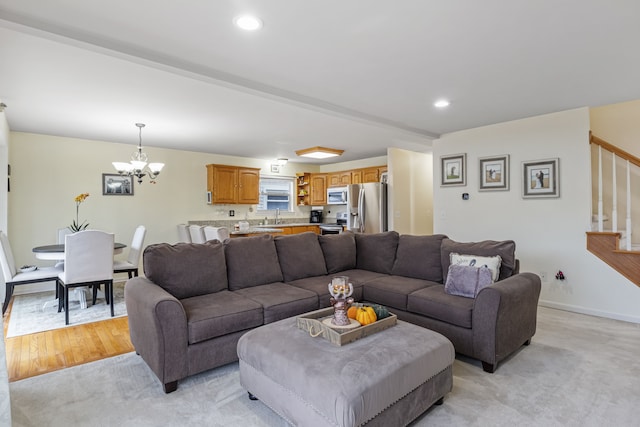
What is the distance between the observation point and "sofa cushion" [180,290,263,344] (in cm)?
240

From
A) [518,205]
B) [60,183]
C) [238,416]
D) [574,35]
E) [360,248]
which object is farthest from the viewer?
[60,183]

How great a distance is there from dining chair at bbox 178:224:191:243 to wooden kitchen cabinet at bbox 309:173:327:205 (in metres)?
3.33

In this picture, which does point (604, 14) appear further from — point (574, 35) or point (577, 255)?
point (577, 255)

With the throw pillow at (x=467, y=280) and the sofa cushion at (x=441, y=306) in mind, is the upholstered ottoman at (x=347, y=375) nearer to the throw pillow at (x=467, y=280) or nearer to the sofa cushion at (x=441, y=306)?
the sofa cushion at (x=441, y=306)

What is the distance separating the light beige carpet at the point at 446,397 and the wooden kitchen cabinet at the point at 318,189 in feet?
19.9

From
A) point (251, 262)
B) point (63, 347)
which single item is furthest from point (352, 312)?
point (63, 347)

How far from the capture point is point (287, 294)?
3.02 meters

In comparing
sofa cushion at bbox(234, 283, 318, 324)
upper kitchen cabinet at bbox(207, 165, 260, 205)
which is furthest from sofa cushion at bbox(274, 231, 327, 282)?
upper kitchen cabinet at bbox(207, 165, 260, 205)

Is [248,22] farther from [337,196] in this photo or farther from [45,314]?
[337,196]

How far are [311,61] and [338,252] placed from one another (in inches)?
85.0

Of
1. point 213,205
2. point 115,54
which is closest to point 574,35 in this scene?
point 115,54

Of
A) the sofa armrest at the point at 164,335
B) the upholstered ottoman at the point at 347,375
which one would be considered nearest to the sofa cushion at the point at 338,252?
the upholstered ottoman at the point at 347,375

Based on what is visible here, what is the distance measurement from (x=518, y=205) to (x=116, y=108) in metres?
5.19

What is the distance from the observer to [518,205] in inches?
179
